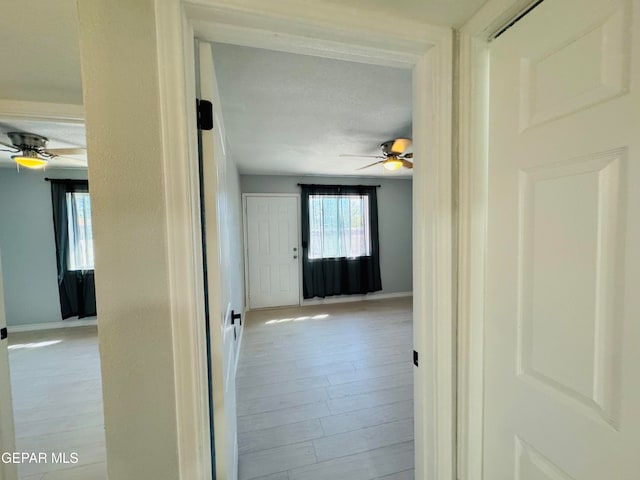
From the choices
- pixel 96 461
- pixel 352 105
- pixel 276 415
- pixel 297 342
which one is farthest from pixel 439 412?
pixel 297 342

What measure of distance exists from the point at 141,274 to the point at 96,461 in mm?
1829

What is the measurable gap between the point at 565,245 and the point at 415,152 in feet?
1.80

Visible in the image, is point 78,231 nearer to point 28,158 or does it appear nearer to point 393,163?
point 28,158

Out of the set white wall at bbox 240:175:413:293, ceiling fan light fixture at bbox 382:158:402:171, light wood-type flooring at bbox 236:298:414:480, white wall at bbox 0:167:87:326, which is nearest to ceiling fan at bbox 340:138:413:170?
ceiling fan light fixture at bbox 382:158:402:171

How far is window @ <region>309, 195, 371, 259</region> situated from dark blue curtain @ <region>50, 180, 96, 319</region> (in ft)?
10.9

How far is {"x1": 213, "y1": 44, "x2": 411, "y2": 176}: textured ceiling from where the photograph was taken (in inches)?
53.8

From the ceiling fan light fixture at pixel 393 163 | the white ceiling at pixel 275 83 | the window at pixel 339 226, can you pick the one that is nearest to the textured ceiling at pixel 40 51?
the white ceiling at pixel 275 83

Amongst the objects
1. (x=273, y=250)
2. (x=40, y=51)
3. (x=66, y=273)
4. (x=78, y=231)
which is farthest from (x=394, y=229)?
(x=66, y=273)

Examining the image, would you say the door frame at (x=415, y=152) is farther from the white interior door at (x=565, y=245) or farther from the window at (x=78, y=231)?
the window at (x=78, y=231)

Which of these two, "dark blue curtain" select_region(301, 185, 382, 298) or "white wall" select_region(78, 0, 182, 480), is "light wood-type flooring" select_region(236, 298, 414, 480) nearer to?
"dark blue curtain" select_region(301, 185, 382, 298)

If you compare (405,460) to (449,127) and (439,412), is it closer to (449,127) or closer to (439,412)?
(439,412)

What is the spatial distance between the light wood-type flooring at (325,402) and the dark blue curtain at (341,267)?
1.00 m

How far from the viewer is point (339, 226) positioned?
462 cm

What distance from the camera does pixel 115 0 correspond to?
63cm
